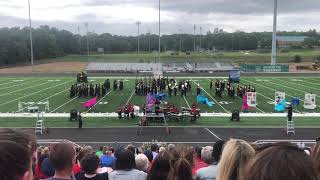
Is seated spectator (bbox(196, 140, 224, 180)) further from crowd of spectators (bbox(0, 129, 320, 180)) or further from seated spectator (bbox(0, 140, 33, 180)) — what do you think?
seated spectator (bbox(0, 140, 33, 180))

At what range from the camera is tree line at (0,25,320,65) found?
9731 cm

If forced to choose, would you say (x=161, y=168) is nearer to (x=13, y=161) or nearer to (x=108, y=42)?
(x=13, y=161)

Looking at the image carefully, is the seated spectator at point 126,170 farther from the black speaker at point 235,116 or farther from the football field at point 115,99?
the black speaker at point 235,116

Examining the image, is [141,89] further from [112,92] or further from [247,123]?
[247,123]

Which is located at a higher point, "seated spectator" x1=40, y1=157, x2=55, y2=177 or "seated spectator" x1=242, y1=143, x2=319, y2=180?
"seated spectator" x1=242, y1=143, x2=319, y2=180

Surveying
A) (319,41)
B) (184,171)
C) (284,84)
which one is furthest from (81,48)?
(184,171)

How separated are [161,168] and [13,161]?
9.05ft

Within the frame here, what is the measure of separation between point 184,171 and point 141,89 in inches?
1340

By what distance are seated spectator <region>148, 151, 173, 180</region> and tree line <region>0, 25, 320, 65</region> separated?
87.7 m

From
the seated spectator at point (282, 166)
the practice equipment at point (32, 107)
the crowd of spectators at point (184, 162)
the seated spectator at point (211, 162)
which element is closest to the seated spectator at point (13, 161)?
the crowd of spectators at point (184, 162)

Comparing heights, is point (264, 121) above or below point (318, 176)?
below

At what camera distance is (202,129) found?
2306cm

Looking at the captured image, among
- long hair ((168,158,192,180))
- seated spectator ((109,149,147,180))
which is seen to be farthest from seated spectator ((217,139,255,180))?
seated spectator ((109,149,147,180))

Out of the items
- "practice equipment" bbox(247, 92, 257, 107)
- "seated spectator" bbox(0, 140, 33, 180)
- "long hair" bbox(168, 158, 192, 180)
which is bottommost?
"practice equipment" bbox(247, 92, 257, 107)
